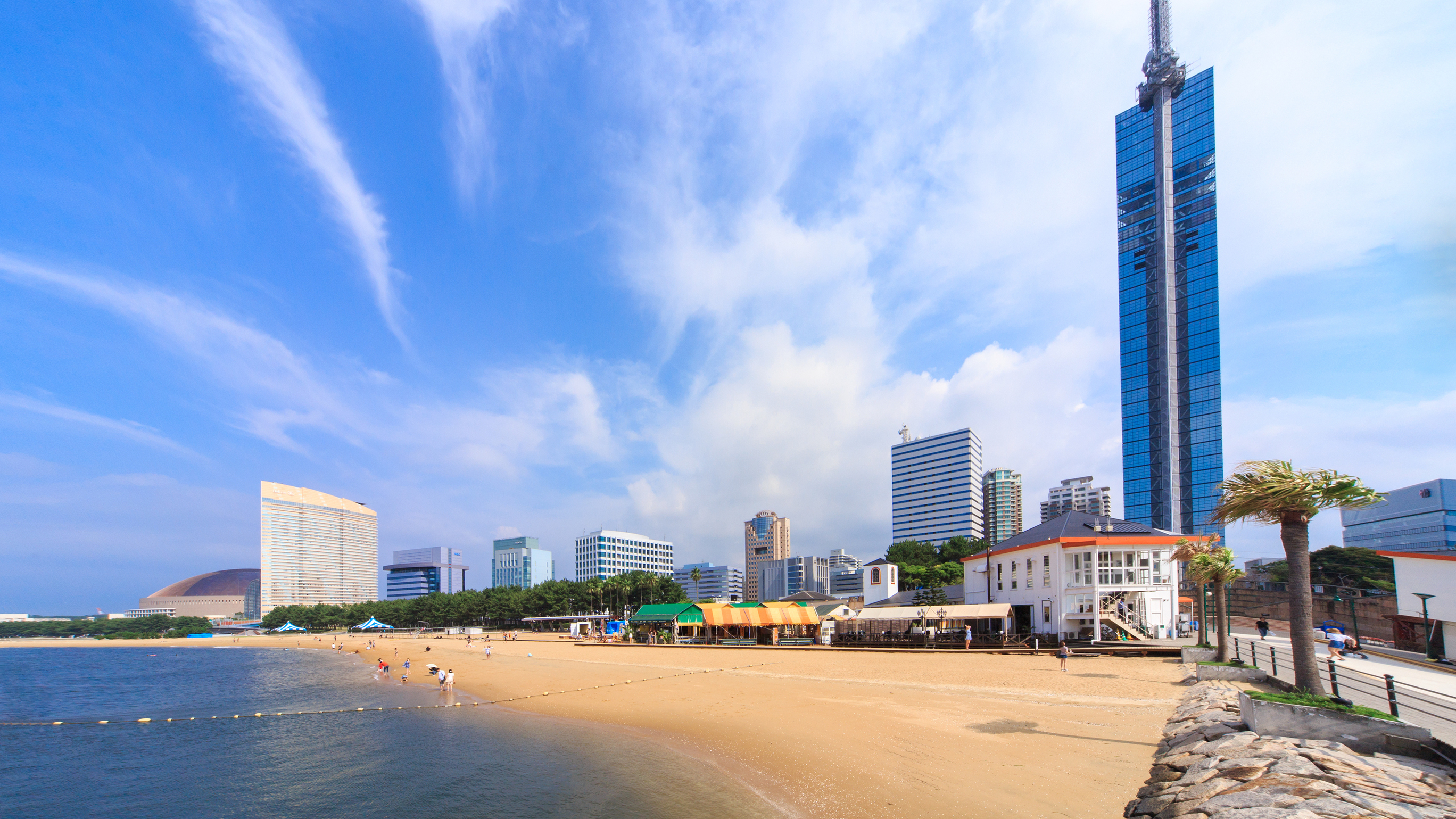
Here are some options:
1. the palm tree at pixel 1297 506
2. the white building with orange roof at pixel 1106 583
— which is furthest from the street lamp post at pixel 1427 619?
the palm tree at pixel 1297 506

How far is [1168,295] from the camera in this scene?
130m

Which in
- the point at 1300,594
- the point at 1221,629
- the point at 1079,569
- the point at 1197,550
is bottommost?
the point at 1221,629

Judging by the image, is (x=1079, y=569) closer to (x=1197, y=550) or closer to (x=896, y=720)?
(x=1197, y=550)

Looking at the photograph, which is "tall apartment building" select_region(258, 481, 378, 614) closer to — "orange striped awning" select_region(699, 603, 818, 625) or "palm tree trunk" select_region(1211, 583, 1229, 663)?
"orange striped awning" select_region(699, 603, 818, 625)

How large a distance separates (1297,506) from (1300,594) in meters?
1.99

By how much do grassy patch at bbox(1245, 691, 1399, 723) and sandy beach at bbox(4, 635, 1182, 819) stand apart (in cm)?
290

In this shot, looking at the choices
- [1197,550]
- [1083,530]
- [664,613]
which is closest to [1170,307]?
[1083,530]

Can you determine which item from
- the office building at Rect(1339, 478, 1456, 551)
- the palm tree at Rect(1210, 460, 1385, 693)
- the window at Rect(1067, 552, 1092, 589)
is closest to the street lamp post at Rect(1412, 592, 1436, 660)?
the window at Rect(1067, 552, 1092, 589)

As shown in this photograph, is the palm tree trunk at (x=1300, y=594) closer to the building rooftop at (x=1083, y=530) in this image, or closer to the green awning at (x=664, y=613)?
the building rooftop at (x=1083, y=530)

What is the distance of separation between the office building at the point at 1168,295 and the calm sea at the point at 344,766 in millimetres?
130099

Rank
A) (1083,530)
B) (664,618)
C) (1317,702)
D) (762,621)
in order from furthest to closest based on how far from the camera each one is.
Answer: (664,618) < (762,621) < (1083,530) < (1317,702)

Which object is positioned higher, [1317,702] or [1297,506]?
[1297,506]

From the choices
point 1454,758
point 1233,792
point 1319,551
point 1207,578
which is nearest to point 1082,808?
point 1233,792

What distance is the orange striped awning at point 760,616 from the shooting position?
5600 cm
